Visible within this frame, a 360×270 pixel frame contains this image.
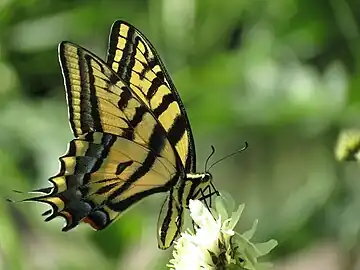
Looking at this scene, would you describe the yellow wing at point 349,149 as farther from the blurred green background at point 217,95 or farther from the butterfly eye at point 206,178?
the blurred green background at point 217,95

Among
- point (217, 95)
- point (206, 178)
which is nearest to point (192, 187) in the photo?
point (206, 178)

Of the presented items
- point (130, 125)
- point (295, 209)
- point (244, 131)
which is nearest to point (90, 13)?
point (244, 131)

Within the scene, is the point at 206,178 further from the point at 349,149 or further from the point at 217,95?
the point at 217,95

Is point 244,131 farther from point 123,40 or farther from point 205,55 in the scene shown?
point 123,40

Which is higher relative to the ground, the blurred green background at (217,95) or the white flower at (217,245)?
the white flower at (217,245)

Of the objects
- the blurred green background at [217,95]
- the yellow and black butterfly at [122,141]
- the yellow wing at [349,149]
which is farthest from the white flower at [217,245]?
A: the blurred green background at [217,95]

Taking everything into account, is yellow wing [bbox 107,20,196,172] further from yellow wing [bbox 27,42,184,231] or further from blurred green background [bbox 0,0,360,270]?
blurred green background [bbox 0,0,360,270]
